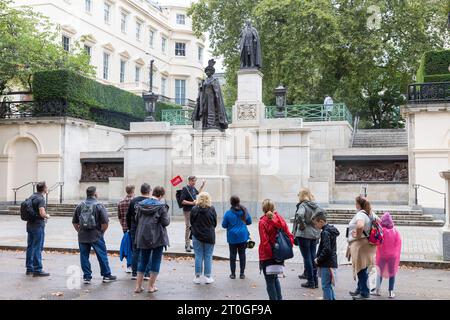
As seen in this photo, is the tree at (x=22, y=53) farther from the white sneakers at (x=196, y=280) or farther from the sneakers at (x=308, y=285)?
the sneakers at (x=308, y=285)

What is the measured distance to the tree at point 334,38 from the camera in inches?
1222

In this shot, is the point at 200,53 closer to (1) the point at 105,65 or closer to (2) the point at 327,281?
(1) the point at 105,65

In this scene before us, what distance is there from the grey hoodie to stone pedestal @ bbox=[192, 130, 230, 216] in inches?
410

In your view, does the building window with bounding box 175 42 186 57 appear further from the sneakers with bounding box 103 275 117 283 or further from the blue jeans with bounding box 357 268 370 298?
the blue jeans with bounding box 357 268 370 298

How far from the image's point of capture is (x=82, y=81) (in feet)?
88.3

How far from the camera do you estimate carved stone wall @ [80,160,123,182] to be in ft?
84.0

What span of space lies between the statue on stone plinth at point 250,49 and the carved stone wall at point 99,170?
8719 millimetres

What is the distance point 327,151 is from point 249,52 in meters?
6.11

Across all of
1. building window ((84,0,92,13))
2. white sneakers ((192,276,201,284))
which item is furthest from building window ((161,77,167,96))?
white sneakers ((192,276,201,284))

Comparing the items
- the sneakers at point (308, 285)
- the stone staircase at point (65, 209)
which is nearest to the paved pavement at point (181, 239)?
the sneakers at point (308, 285)

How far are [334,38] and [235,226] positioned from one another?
2388 cm

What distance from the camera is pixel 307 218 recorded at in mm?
8539

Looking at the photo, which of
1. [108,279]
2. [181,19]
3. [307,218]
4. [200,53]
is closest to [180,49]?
[200,53]
